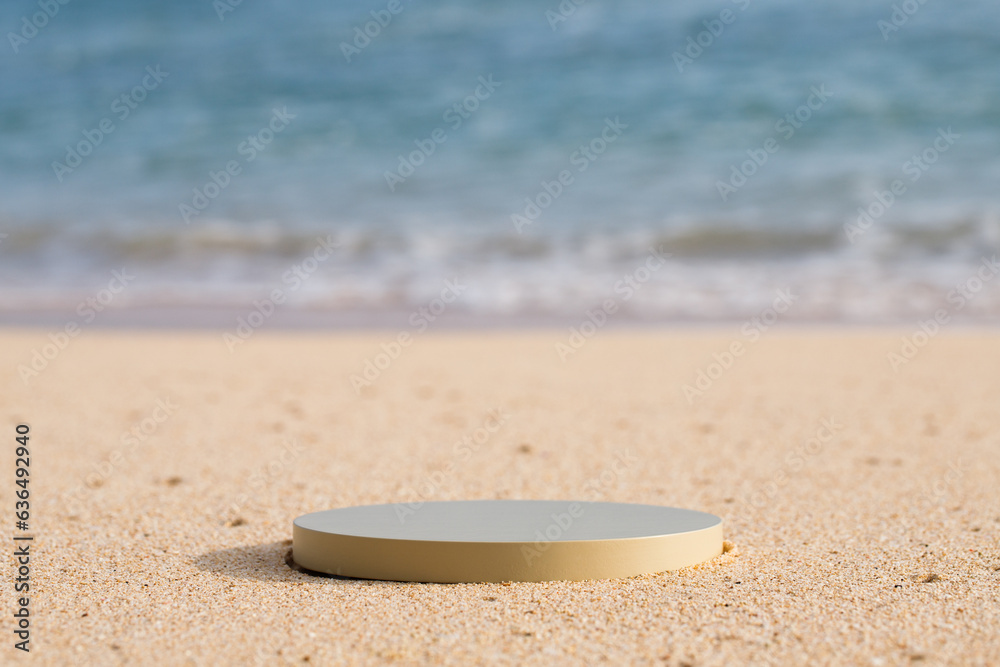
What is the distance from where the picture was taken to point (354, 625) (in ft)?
6.43

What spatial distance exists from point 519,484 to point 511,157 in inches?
399

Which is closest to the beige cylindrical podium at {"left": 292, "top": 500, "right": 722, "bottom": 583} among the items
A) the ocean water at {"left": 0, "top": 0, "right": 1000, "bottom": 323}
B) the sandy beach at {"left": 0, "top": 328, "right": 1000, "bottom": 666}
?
the sandy beach at {"left": 0, "top": 328, "right": 1000, "bottom": 666}

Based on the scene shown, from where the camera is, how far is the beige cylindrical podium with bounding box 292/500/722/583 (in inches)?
85.8

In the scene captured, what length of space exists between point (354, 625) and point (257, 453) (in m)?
1.95

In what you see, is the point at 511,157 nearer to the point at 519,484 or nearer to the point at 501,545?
the point at 519,484

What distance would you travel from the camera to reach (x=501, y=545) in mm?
2156

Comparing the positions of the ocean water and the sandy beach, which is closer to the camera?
the sandy beach

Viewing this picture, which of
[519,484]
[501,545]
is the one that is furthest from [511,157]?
[501,545]

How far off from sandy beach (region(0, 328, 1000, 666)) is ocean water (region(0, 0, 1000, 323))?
8.32ft

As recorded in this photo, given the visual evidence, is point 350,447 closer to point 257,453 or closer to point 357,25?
point 257,453

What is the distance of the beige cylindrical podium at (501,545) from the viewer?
2.18 metres

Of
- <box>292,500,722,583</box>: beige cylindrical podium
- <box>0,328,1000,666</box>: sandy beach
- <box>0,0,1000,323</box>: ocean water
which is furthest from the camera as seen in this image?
<box>0,0,1000,323</box>: ocean water

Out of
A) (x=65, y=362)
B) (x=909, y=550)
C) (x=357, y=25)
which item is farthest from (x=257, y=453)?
(x=357, y=25)

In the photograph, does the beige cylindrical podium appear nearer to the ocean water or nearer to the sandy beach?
the sandy beach
